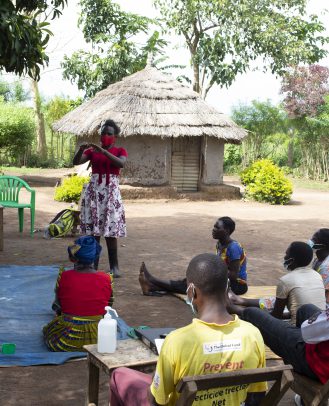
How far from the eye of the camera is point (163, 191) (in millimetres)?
16875

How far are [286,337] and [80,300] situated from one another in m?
1.65

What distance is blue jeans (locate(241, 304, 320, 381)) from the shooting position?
3.29 metres

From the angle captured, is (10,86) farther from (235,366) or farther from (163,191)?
(235,366)


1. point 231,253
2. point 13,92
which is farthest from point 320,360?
point 13,92

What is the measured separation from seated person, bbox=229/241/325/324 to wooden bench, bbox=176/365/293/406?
1.94m

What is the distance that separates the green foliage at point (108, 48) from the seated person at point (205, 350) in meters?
20.5

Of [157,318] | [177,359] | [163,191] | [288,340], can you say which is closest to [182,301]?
[157,318]

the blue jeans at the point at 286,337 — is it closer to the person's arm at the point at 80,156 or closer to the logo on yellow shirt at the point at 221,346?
the logo on yellow shirt at the point at 221,346

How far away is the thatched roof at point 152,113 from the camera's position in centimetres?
1666

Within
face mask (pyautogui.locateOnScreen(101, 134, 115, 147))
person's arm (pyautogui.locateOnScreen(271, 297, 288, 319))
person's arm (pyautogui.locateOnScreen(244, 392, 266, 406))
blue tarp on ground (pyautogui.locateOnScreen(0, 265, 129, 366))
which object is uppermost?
face mask (pyautogui.locateOnScreen(101, 134, 115, 147))

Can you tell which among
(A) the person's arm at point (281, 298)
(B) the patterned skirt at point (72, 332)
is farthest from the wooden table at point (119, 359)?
(A) the person's arm at point (281, 298)

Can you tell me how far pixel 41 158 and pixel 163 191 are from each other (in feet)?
40.5

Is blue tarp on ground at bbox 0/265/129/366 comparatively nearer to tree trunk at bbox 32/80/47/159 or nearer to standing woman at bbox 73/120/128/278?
standing woman at bbox 73/120/128/278

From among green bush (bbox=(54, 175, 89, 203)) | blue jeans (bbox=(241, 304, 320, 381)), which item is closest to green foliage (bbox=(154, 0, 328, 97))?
green bush (bbox=(54, 175, 89, 203))
